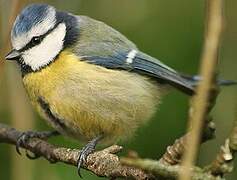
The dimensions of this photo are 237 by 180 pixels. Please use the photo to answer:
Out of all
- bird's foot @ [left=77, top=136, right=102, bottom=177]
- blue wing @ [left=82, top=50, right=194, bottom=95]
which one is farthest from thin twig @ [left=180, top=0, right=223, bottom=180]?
blue wing @ [left=82, top=50, right=194, bottom=95]

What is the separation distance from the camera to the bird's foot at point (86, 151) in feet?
4.13

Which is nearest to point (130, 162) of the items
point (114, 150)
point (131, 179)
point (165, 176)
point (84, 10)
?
point (165, 176)

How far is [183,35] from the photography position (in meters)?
1.80

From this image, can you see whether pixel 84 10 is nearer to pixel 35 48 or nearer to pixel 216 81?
pixel 35 48

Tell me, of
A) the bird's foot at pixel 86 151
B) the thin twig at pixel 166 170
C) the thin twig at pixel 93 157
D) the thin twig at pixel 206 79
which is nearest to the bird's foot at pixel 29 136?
the thin twig at pixel 93 157

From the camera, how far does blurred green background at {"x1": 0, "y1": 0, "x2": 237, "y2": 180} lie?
5.42 feet

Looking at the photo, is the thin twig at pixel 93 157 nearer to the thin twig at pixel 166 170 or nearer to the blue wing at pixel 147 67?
the thin twig at pixel 166 170

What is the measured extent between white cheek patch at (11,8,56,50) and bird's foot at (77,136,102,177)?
1.18 feet

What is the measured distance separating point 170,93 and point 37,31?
1.76 feet

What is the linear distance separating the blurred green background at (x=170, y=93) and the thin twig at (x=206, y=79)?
3.43 feet

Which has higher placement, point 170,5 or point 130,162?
point 170,5

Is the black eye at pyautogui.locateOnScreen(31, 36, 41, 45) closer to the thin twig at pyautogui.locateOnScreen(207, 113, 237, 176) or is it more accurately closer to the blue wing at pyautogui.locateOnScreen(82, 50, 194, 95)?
the blue wing at pyautogui.locateOnScreen(82, 50, 194, 95)

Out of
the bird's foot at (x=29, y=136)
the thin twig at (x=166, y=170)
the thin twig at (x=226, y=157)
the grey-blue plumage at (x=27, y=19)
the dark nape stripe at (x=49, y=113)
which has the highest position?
the grey-blue plumage at (x=27, y=19)

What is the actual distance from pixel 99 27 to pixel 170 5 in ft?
1.16
